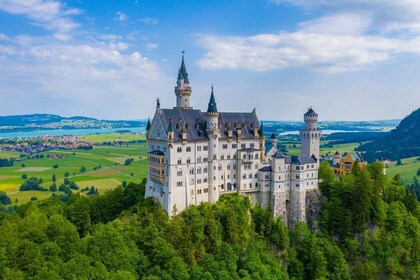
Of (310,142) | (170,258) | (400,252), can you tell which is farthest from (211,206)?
(400,252)

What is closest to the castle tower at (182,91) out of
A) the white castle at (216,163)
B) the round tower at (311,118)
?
the white castle at (216,163)

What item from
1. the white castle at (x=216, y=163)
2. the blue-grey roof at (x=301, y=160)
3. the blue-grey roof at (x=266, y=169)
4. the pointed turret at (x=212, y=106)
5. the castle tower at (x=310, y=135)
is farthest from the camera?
the castle tower at (x=310, y=135)

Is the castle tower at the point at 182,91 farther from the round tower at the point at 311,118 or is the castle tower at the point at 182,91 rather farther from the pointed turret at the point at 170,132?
the round tower at the point at 311,118

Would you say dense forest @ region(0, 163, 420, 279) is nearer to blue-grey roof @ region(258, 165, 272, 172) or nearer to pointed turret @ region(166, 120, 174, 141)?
blue-grey roof @ region(258, 165, 272, 172)

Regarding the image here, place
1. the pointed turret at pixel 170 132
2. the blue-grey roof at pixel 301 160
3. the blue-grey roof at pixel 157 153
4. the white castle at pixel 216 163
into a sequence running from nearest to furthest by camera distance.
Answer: the pointed turret at pixel 170 132 → the white castle at pixel 216 163 → the blue-grey roof at pixel 157 153 → the blue-grey roof at pixel 301 160

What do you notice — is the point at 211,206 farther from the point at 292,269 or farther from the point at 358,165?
the point at 358,165

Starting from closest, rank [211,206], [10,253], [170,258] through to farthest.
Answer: [10,253] → [170,258] → [211,206]

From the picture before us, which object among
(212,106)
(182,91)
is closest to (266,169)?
(212,106)

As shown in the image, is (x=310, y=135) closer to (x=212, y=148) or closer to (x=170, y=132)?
(x=212, y=148)
